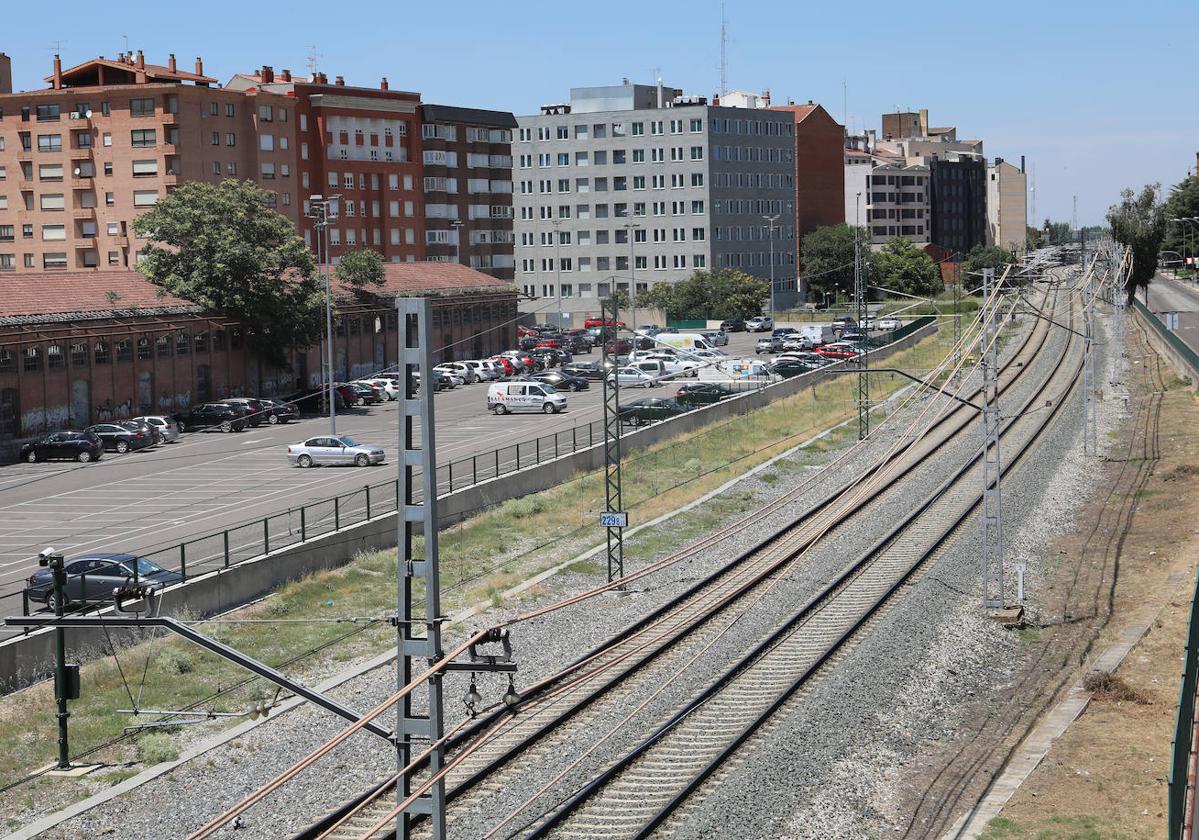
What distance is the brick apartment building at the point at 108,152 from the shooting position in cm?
8375

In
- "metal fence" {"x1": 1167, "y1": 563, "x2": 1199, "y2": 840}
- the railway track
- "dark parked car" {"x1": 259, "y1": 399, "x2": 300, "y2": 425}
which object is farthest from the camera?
"dark parked car" {"x1": 259, "y1": 399, "x2": 300, "y2": 425}

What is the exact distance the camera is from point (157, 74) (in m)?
88.0

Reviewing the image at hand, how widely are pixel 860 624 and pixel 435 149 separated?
3132 inches

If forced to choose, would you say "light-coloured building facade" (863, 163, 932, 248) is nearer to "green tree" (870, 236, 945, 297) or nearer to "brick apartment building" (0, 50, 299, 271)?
"green tree" (870, 236, 945, 297)

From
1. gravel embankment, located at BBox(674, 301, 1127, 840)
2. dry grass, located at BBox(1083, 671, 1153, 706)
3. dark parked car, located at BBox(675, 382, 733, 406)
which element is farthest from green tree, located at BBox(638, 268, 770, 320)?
dry grass, located at BBox(1083, 671, 1153, 706)

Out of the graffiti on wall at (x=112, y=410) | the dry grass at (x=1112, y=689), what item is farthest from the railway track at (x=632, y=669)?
the graffiti on wall at (x=112, y=410)

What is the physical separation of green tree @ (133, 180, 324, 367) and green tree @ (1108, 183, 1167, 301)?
170 feet

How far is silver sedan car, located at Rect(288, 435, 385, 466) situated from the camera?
158ft

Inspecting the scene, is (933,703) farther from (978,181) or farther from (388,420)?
(978,181)

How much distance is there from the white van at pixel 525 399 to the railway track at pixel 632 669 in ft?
70.4

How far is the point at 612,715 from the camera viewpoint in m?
21.3

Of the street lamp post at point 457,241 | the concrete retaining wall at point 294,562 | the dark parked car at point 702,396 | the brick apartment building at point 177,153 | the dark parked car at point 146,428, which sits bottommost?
the concrete retaining wall at point 294,562

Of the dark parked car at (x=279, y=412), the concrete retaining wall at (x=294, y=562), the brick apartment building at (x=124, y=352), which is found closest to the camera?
the concrete retaining wall at (x=294, y=562)

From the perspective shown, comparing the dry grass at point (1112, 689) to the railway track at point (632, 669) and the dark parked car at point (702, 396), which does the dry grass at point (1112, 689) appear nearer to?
the railway track at point (632, 669)
